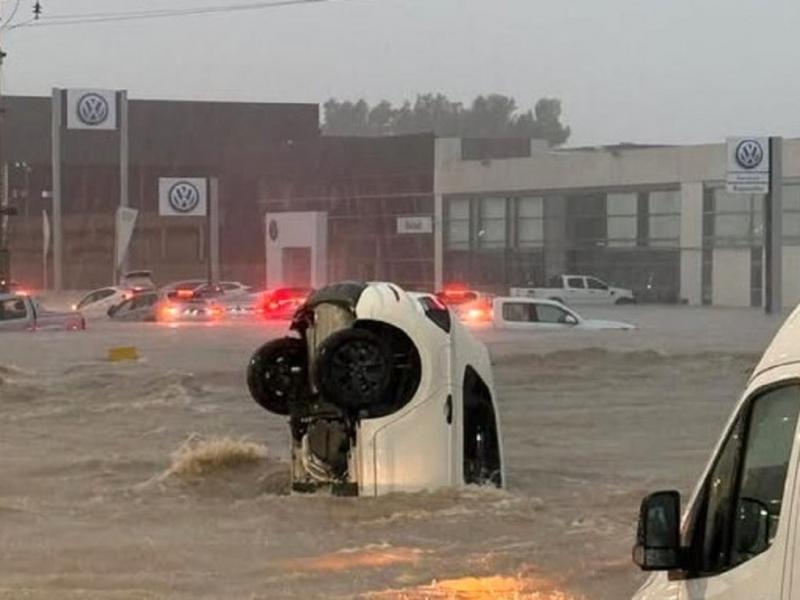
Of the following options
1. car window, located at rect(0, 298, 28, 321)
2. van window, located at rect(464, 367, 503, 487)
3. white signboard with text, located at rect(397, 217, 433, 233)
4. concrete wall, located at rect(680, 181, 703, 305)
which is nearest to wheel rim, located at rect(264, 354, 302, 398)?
van window, located at rect(464, 367, 503, 487)

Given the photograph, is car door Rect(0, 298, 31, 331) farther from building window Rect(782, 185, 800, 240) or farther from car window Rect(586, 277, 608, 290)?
building window Rect(782, 185, 800, 240)

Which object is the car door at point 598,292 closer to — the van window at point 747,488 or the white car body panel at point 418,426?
the white car body panel at point 418,426

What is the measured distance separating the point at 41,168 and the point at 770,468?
3053 inches

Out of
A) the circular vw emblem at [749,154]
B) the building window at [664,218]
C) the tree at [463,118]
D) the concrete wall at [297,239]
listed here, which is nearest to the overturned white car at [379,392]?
the circular vw emblem at [749,154]

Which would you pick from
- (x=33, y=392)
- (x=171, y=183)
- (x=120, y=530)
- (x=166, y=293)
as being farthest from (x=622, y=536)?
A: (x=171, y=183)

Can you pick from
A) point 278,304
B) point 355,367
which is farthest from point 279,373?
point 278,304

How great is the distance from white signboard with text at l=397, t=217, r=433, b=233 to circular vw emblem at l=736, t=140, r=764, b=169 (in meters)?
23.0

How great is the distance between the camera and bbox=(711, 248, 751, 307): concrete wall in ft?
195

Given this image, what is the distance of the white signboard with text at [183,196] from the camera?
62.6 metres

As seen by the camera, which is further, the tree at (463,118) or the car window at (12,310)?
the tree at (463,118)

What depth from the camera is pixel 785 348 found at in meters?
4.14

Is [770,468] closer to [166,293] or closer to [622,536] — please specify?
[622,536]

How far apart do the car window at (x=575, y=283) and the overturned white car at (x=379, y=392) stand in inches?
1933

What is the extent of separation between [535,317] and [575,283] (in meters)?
22.7
